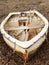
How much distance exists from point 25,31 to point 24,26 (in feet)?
0.48

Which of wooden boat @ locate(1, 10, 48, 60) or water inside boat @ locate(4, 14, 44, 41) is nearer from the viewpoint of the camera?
wooden boat @ locate(1, 10, 48, 60)

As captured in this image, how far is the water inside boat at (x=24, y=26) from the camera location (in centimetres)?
630

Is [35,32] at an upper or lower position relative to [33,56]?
upper

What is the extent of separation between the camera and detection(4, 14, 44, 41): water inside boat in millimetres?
6305

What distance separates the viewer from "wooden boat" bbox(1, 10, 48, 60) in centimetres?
572

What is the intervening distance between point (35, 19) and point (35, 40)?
1174 millimetres

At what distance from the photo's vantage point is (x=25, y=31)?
6406 mm

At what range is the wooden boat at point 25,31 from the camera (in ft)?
18.8

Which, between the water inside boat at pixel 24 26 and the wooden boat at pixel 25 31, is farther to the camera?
the water inside boat at pixel 24 26

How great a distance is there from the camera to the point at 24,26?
6.34 m

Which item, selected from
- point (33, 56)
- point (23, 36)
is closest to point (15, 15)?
point (23, 36)

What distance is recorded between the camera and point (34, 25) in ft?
21.1

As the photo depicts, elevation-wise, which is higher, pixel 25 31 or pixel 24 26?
pixel 24 26

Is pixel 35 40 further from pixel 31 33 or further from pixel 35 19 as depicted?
pixel 35 19
